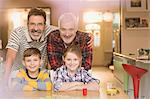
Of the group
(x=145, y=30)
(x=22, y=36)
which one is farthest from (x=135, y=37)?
(x=22, y=36)

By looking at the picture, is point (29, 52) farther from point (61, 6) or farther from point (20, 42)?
point (61, 6)

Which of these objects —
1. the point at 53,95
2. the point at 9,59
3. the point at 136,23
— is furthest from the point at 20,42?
the point at 136,23

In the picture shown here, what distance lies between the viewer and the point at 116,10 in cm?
277

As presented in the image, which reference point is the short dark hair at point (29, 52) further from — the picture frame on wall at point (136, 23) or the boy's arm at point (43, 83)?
the picture frame on wall at point (136, 23)

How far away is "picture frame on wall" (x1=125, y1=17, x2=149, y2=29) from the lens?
382cm

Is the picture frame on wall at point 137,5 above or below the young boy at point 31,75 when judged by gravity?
above

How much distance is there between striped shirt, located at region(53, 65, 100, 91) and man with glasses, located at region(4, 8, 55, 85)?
15 cm

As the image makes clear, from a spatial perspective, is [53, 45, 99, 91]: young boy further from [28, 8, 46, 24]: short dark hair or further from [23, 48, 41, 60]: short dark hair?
[28, 8, 46, 24]: short dark hair

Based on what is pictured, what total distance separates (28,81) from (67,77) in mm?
342

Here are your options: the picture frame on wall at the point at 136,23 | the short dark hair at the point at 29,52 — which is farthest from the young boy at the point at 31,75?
the picture frame on wall at the point at 136,23

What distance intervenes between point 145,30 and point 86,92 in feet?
6.20

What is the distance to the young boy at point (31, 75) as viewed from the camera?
2.41 m

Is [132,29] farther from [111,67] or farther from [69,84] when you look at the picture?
[69,84]

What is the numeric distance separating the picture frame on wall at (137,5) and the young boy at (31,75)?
1.21 metres
